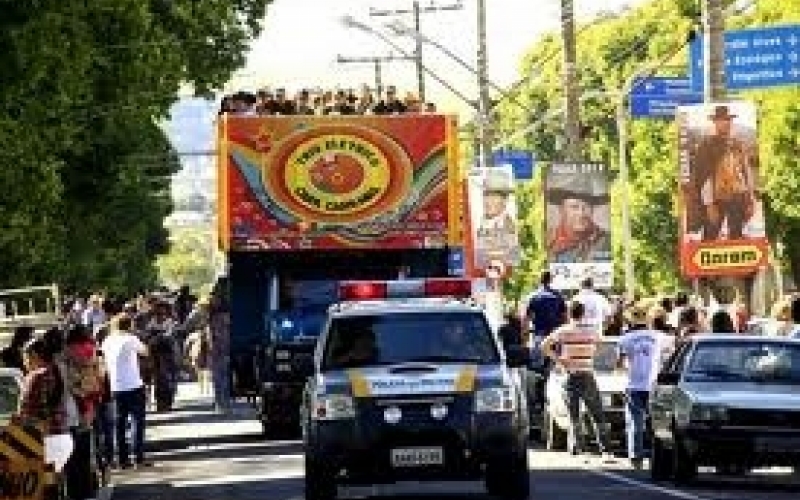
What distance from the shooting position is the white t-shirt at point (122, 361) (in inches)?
1321

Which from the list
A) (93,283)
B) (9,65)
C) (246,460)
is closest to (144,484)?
(246,460)

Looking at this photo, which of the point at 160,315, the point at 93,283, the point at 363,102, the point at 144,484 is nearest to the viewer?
the point at 144,484

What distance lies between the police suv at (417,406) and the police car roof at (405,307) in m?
0.03

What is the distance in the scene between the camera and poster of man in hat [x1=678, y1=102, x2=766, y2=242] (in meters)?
33.2

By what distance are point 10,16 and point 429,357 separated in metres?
9.65

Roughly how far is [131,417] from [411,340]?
10.2 meters

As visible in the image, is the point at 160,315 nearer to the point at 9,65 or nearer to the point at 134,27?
the point at 134,27

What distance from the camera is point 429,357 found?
25.1m

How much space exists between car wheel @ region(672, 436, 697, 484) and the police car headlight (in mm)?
3411

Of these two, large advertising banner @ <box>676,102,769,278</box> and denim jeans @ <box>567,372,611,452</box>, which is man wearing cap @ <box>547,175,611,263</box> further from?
denim jeans @ <box>567,372,611,452</box>

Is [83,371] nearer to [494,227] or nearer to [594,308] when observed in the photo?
[594,308]

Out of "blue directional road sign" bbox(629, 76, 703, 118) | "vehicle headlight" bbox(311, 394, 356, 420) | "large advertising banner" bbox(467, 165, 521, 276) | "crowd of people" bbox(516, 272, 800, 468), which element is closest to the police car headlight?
"vehicle headlight" bbox(311, 394, 356, 420)

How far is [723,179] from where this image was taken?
33656 millimetres

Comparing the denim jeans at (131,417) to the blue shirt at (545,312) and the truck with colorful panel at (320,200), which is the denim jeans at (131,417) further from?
the blue shirt at (545,312)
